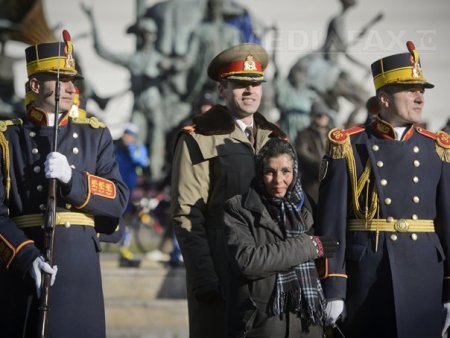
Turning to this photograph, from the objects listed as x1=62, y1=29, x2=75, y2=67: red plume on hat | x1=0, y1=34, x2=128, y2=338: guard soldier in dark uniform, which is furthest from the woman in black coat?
x1=62, y1=29, x2=75, y2=67: red plume on hat

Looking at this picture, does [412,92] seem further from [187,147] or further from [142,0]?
[142,0]

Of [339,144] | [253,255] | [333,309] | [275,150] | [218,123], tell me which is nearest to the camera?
[253,255]

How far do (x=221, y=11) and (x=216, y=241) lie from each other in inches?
448

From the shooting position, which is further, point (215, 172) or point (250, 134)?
point (250, 134)

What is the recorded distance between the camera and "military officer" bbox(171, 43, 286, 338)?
746cm

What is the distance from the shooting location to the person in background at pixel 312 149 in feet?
39.9

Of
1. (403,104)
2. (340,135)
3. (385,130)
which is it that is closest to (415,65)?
(403,104)

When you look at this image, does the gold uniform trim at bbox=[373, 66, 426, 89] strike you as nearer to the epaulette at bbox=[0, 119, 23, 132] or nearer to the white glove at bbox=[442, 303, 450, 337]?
the white glove at bbox=[442, 303, 450, 337]

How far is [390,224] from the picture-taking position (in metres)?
7.54

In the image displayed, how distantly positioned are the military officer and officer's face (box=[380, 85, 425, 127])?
658 mm

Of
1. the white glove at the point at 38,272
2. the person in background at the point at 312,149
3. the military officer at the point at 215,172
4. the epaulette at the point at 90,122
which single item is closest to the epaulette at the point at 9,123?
the epaulette at the point at 90,122

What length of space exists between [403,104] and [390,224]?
70 cm

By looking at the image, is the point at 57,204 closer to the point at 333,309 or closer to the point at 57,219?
the point at 57,219

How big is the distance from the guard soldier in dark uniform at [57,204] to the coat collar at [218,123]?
1.91ft
